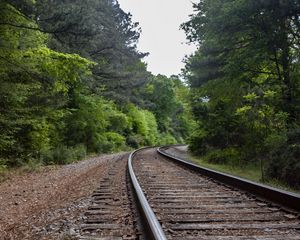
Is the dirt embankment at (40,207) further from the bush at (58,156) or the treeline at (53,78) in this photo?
the bush at (58,156)

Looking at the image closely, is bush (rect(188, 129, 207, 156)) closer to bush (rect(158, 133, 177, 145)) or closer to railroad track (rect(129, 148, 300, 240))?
railroad track (rect(129, 148, 300, 240))

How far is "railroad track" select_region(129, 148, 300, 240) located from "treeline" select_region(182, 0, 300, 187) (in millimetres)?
2580

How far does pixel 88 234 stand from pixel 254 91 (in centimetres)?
940

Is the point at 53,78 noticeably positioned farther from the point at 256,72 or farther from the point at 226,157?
the point at 226,157

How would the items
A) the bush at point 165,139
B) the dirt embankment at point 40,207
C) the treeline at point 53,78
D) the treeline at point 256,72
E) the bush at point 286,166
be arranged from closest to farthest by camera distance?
the dirt embankment at point 40,207
the bush at point 286,166
the treeline at point 256,72
the treeline at point 53,78
the bush at point 165,139

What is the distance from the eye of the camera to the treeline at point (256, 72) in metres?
10.7

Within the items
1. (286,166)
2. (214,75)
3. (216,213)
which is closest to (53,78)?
(214,75)

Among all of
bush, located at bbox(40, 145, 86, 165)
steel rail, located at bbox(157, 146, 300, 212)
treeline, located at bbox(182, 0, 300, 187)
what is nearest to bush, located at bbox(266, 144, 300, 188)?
treeline, located at bbox(182, 0, 300, 187)

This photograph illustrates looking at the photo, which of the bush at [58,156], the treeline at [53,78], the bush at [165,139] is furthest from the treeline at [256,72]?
the bush at [165,139]

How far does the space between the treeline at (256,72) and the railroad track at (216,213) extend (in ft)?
8.46

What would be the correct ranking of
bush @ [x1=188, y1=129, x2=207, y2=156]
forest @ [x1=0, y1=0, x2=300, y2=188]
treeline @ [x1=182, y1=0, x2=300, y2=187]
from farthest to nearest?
bush @ [x1=188, y1=129, x2=207, y2=156] < forest @ [x1=0, y1=0, x2=300, y2=188] < treeline @ [x1=182, y1=0, x2=300, y2=187]

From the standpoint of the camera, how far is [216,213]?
17.0 feet

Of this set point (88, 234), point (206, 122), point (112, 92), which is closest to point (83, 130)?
point (112, 92)

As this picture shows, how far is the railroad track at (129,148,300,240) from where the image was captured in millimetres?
4090
